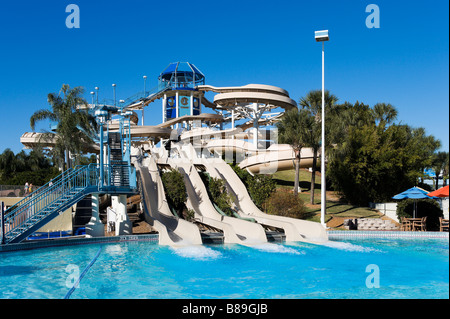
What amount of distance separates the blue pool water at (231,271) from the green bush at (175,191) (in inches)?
201

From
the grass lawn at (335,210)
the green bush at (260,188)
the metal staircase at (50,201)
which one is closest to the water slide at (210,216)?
the green bush at (260,188)

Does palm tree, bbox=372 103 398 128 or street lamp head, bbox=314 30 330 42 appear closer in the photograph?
street lamp head, bbox=314 30 330 42

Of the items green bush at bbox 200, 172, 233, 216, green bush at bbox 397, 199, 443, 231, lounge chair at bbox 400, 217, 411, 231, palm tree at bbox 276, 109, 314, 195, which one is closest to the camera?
lounge chair at bbox 400, 217, 411, 231

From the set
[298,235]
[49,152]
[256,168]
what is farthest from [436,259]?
[49,152]

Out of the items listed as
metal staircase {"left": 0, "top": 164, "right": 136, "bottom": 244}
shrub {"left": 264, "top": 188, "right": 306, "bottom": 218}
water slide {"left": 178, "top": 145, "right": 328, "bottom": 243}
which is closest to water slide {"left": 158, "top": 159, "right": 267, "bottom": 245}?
water slide {"left": 178, "top": 145, "right": 328, "bottom": 243}

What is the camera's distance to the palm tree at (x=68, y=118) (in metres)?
26.9

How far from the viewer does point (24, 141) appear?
42844 mm

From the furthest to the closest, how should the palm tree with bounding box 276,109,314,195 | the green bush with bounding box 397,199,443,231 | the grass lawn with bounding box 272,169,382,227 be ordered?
1. the palm tree with bounding box 276,109,314,195
2. the grass lawn with bounding box 272,169,382,227
3. the green bush with bounding box 397,199,443,231

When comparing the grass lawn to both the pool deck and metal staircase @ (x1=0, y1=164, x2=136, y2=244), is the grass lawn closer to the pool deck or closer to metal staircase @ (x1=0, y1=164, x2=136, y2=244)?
the pool deck

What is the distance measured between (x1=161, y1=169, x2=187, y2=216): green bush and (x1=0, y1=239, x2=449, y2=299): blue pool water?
5.11 m

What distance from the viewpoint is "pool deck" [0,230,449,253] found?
13.5m

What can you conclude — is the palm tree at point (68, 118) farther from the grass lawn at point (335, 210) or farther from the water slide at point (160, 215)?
the grass lawn at point (335, 210)

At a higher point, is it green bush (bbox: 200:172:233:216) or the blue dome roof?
the blue dome roof

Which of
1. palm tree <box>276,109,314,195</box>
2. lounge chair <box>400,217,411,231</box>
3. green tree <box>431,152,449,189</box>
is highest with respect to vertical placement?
palm tree <box>276,109,314,195</box>
